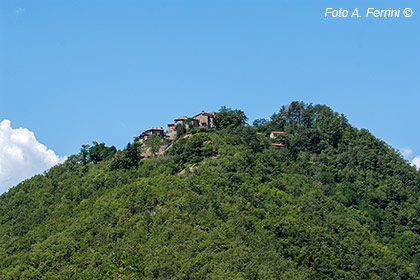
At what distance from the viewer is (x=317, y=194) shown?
8650 cm

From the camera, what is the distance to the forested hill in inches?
2606

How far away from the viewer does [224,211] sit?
73500 mm

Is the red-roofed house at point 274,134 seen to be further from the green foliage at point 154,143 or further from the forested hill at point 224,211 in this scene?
the green foliage at point 154,143

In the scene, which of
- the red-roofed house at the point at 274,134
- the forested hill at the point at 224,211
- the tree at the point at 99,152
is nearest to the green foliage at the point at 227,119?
the forested hill at the point at 224,211

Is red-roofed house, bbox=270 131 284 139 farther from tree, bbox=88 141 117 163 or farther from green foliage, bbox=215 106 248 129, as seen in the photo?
tree, bbox=88 141 117 163

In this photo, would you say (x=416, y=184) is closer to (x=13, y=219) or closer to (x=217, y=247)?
(x=217, y=247)

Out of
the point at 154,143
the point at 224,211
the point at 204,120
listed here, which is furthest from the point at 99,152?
the point at 224,211

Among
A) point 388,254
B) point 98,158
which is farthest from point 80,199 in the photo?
point 388,254

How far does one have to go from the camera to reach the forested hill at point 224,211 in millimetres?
66188

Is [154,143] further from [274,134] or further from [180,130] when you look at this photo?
[274,134]

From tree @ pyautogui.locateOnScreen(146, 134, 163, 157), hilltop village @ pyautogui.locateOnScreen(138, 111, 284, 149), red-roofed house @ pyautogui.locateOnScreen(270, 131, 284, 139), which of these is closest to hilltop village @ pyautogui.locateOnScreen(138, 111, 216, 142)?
hilltop village @ pyautogui.locateOnScreen(138, 111, 284, 149)

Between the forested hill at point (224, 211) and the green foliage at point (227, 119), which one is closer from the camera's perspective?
the forested hill at point (224, 211)

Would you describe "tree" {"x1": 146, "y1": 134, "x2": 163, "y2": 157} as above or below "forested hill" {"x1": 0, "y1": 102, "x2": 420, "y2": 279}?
above

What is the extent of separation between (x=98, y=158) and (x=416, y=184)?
52.8 meters
